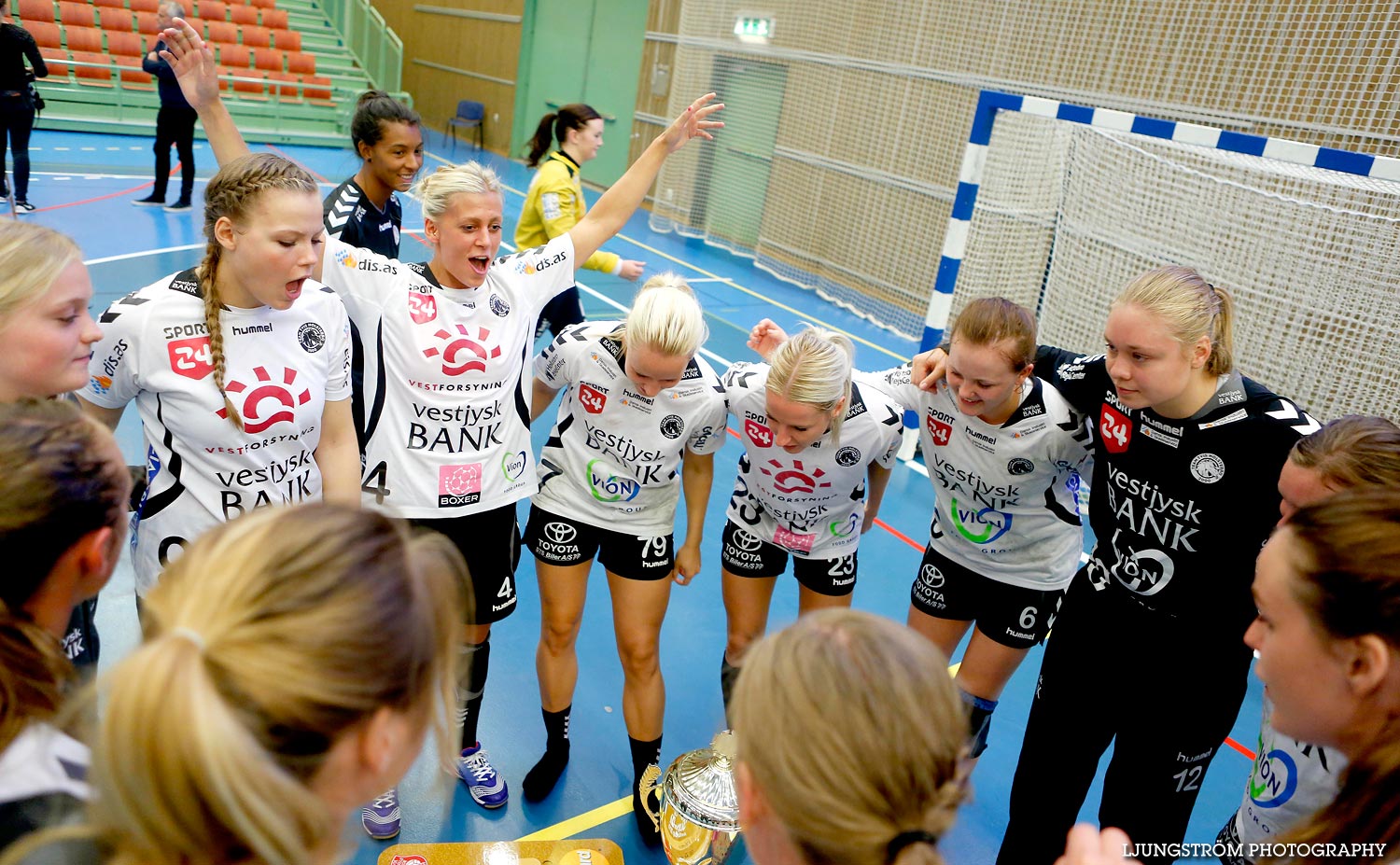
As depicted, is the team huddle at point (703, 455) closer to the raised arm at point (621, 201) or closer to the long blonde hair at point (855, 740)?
the raised arm at point (621, 201)

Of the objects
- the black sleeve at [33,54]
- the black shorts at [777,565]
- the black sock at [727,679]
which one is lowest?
the black sock at [727,679]

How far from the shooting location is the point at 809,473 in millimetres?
3334

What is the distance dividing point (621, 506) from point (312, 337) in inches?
48.5

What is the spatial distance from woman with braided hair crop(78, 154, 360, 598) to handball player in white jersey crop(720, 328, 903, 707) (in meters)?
1.52

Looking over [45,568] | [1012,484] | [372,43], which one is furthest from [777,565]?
[372,43]

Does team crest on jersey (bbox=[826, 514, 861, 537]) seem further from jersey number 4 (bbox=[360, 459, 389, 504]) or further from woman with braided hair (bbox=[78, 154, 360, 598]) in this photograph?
woman with braided hair (bbox=[78, 154, 360, 598])

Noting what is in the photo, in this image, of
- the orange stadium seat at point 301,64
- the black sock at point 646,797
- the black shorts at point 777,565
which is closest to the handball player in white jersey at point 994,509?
the black shorts at point 777,565

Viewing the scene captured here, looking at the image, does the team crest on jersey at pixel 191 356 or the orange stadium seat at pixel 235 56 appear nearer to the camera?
the team crest on jersey at pixel 191 356

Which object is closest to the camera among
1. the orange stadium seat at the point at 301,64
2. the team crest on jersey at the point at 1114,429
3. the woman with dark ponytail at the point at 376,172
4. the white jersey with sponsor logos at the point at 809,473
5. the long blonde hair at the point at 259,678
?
the long blonde hair at the point at 259,678

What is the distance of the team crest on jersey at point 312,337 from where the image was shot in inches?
103

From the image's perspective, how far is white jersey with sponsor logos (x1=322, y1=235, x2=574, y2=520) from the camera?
2979 mm

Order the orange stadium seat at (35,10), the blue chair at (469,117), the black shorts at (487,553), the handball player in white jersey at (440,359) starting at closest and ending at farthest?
1. the handball player in white jersey at (440,359)
2. the black shorts at (487,553)
3. the orange stadium seat at (35,10)
4. the blue chair at (469,117)

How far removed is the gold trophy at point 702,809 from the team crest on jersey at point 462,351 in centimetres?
150

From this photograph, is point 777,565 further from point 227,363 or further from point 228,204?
point 228,204
